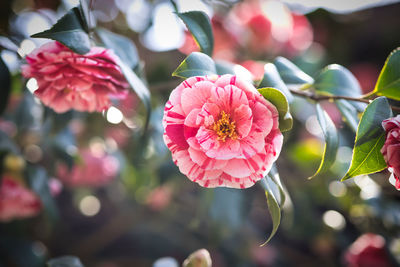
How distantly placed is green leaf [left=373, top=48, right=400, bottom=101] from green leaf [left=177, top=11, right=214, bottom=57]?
28cm

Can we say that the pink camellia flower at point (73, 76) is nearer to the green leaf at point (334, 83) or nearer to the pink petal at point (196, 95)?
the pink petal at point (196, 95)

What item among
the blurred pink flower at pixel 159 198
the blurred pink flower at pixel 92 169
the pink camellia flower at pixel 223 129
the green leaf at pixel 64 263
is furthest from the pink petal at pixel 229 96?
the blurred pink flower at pixel 159 198

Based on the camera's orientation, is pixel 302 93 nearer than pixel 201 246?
Yes

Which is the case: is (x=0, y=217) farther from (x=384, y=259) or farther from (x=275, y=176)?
(x=384, y=259)

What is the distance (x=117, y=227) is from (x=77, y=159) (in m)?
0.56

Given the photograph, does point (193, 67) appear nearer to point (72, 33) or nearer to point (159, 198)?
point (72, 33)

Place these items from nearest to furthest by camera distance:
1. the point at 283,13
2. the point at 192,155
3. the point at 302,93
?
the point at 192,155, the point at 302,93, the point at 283,13

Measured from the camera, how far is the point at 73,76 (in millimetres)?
475

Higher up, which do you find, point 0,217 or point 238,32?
point 238,32

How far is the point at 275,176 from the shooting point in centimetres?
43

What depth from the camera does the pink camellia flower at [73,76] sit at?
0.46 meters

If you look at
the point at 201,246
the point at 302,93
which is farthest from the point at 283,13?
the point at 201,246

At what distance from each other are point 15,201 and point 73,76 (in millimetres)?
623

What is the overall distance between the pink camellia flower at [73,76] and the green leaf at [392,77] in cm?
40
